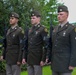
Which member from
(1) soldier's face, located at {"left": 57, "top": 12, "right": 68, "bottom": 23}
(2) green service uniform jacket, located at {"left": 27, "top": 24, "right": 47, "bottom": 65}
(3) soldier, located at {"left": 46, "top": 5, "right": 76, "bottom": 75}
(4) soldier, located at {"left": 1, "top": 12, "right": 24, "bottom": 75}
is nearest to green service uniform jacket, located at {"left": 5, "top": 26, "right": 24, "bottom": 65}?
(4) soldier, located at {"left": 1, "top": 12, "right": 24, "bottom": 75}

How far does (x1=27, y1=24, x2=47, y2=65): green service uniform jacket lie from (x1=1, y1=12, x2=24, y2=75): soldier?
A: 30 cm

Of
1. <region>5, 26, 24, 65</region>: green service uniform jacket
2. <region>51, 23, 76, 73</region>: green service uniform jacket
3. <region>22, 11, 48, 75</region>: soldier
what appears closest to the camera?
<region>51, 23, 76, 73</region>: green service uniform jacket

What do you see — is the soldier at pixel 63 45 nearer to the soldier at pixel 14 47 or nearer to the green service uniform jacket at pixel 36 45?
the green service uniform jacket at pixel 36 45

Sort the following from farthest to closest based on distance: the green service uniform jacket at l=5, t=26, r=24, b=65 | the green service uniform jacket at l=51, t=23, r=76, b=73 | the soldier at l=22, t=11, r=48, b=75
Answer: the green service uniform jacket at l=5, t=26, r=24, b=65
the soldier at l=22, t=11, r=48, b=75
the green service uniform jacket at l=51, t=23, r=76, b=73

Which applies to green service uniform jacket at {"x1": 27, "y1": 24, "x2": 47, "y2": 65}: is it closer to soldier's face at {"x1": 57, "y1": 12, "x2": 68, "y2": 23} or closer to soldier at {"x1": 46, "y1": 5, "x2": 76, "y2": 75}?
soldier at {"x1": 46, "y1": 5, "x2": 76, "y2": 75}

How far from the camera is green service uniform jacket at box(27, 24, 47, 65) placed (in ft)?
22.7

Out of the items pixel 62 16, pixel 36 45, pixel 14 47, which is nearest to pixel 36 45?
pixel 36 45

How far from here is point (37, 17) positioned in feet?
22.7

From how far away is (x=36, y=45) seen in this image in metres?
6.94

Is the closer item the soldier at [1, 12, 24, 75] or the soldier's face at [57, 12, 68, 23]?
the soldier's face at [57, 12, 68, 23]

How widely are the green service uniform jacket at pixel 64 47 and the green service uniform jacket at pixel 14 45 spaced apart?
1311 millimetres

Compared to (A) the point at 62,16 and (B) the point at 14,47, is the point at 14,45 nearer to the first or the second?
(B) the point at 14,47

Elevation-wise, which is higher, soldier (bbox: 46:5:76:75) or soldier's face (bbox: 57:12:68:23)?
soldier's face (bbox: 57:12:68:23)

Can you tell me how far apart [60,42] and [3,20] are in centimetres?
597
